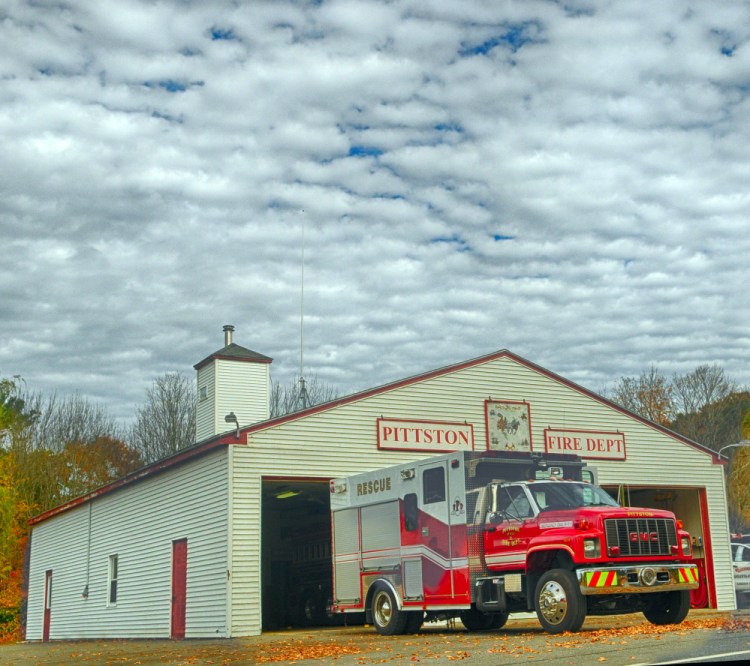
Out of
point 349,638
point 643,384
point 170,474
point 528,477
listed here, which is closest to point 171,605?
point 170,474

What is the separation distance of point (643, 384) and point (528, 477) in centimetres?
5188

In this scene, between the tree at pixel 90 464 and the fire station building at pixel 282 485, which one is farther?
the tree at pixel 90 464

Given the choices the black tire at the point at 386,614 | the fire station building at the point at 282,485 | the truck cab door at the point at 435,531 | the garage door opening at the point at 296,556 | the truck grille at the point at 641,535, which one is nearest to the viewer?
the truck grille at the point at 641,535

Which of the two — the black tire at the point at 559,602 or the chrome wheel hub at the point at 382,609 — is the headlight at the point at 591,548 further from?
the chrome wheel hub at the point at 382,609

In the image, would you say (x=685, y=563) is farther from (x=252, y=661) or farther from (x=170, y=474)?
(x=170, y=474)

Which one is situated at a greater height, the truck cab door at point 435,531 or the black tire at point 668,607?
the truck cab door at point 435,531

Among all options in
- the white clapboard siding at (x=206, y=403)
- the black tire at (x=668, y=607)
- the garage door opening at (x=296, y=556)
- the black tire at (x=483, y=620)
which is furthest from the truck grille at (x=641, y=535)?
the white clapboard siding at (x=206, y=403)

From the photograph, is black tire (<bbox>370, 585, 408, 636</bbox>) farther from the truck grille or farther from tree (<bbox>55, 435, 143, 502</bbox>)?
tree (<bbox>55, 435, 143, 502</bbox>)

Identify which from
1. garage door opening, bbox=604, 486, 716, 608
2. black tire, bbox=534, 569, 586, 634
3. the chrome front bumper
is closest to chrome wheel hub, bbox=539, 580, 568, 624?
black tire, bbox=534, 569, 586, 634

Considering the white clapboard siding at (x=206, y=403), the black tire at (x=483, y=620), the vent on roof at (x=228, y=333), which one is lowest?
the black tire at (x=483, y=620)

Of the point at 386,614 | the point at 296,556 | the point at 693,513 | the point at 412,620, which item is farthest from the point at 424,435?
the point at 693,513

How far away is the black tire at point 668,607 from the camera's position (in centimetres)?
1650

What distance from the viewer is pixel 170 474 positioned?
2647 centimetres

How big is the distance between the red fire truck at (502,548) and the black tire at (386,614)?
2cm
